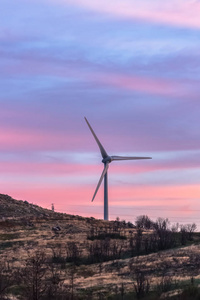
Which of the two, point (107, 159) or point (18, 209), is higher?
point (107, 159)

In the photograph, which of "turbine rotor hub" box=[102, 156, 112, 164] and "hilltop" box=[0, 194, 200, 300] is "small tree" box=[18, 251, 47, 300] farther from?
"turbine rotor hub" box=[102, 156, 112, 164]

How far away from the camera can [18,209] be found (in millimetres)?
135000

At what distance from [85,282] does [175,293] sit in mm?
14508

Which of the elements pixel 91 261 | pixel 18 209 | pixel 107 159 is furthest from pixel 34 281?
pixel 18 209

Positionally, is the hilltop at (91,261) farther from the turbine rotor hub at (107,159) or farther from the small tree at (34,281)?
the turbine rotor hub at (107,159)

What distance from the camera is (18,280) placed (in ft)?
171

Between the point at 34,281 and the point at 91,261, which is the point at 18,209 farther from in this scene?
the point at 34,281

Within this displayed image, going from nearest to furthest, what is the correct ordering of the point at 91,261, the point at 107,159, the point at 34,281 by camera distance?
the point at 34,281 < the point at 91,261 < the point at 107,159

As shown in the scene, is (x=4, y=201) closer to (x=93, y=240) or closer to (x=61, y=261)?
(x=93, y=240)

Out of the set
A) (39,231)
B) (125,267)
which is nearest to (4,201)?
(39,231)

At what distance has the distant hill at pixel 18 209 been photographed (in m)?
129

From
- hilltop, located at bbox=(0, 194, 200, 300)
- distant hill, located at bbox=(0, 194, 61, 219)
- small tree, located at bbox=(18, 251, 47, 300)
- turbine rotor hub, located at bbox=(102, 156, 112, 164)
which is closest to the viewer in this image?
small tree, located at bbox=(18, 251, 47, 300)

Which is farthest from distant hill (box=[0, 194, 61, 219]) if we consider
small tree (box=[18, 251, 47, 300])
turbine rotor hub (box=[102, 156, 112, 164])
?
small tree (box=[18, 251, 47, 300])

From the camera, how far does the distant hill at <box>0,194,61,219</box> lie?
129 metres
